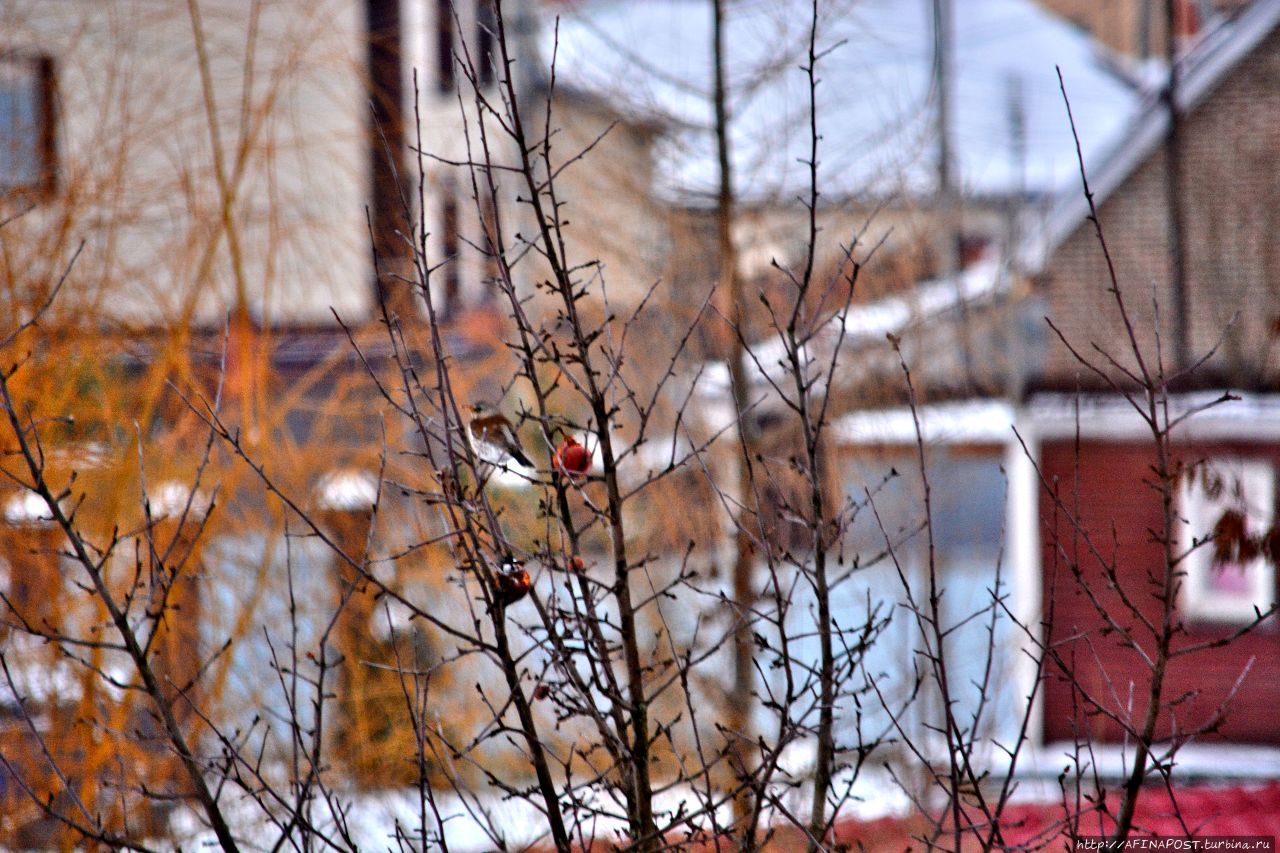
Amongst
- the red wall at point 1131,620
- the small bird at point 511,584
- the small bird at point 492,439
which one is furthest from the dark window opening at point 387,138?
the red wall at point 1131,620

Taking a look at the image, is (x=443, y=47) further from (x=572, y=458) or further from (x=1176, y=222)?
(x=572, y=458)

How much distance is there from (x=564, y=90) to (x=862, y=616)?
424cm

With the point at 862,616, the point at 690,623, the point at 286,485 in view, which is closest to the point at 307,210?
the point at 286,485

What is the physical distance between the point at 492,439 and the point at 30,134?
4298 mm

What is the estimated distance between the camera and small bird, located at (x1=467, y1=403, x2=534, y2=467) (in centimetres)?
293

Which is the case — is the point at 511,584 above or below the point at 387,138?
below

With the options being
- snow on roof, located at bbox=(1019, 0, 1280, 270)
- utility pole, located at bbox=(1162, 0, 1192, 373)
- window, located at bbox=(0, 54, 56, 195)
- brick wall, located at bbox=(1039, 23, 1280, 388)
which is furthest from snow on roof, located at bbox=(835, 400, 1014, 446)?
window, located at bbox=(0, 54, 56, 195)

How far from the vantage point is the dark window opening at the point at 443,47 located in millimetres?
8484

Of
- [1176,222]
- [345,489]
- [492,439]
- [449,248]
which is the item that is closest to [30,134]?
[345,489]

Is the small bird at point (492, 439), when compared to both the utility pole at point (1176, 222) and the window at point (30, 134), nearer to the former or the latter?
the window at point (30, 134)

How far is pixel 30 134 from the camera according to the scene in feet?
20.4

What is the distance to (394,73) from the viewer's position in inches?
378

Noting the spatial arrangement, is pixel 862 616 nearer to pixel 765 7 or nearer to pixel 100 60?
pixel 765 7

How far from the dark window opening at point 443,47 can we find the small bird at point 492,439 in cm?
330
